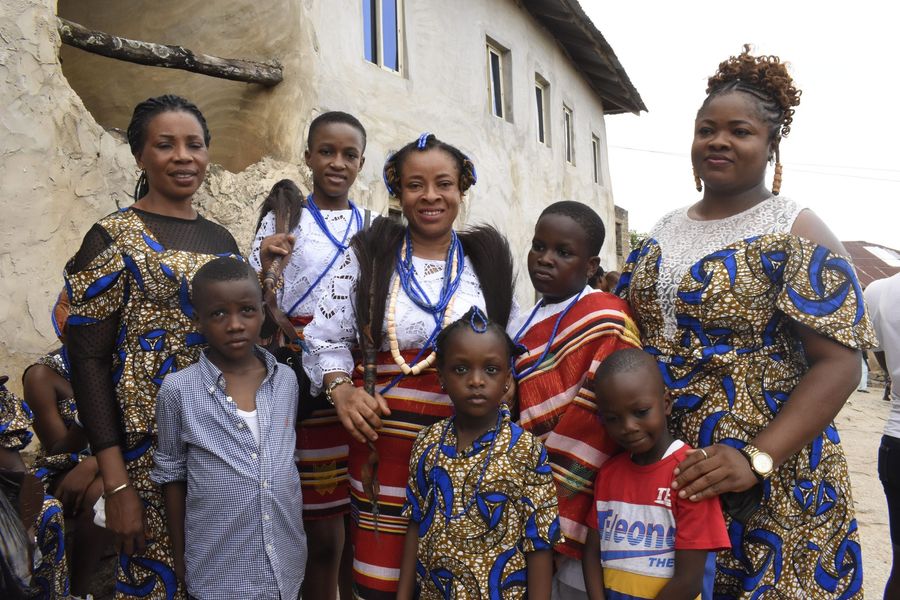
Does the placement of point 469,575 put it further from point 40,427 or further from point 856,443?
point 856,443

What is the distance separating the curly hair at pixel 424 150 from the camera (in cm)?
226

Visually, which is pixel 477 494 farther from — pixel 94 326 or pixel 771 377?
pixel 94 326

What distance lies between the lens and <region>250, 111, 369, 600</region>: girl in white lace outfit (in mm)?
2740

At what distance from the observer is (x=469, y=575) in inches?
74.1

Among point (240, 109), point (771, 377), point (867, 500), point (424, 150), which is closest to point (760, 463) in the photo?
point (771, 377)

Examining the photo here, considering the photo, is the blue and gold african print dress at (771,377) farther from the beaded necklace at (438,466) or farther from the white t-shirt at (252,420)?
the white t-shirt at (252,420)

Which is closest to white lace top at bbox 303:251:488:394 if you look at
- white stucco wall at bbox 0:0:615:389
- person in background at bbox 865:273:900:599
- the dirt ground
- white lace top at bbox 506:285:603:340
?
white lace top at bbox 506:285:603:340

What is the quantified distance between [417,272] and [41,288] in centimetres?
301

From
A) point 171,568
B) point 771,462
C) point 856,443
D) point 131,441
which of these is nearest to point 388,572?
point 171,568

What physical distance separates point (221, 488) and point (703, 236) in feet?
5.48

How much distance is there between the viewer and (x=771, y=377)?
187 centimetres

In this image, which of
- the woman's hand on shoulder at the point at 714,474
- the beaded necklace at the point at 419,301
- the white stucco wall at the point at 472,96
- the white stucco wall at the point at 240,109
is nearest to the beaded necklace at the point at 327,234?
the beaded necklace at the point at 419,301

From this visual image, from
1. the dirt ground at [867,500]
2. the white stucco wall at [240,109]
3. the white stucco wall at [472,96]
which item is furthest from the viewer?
the white stucco wall at [472,96]

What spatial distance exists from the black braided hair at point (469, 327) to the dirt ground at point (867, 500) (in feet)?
8.43
